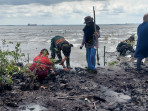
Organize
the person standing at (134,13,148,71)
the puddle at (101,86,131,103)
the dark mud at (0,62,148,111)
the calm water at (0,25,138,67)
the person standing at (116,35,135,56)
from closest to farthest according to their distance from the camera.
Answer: the dark mud at (0,62,148,111) → the puddle at (101,86,131,103) → the person standing at (134,13,148,71) → the person standing at (116,35,135,56) → the calm water at (0,25,138,67)

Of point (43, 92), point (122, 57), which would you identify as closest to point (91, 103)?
point (43, 92)

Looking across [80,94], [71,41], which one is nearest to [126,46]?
[80,94]

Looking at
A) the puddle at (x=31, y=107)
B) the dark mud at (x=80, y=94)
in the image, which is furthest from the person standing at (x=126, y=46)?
the puddle at (x=31, y=107)

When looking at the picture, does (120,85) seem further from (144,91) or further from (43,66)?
(43,66)

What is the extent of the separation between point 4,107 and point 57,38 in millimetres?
3923

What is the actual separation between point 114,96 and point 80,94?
2.75ft

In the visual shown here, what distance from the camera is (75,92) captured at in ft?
16.4

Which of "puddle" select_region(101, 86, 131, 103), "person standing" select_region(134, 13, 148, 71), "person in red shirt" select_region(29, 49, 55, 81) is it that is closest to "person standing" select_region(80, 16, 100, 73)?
"person standing" select_region(134, 13, 148, 71)

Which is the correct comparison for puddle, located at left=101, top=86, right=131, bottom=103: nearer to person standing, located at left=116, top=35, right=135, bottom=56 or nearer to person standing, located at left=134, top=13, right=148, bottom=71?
person standing, located at left=134, top=13, right=148, bottom=71

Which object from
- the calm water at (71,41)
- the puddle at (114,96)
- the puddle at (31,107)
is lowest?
the puddle at (114,96)

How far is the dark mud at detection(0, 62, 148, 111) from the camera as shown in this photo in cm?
410

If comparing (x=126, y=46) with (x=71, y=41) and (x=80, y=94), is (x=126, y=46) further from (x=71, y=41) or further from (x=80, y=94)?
(x=71, y=41)

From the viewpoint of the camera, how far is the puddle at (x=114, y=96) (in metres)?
4.60

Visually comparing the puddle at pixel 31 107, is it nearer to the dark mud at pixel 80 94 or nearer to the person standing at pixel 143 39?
the dark mud at pixel 80 94
